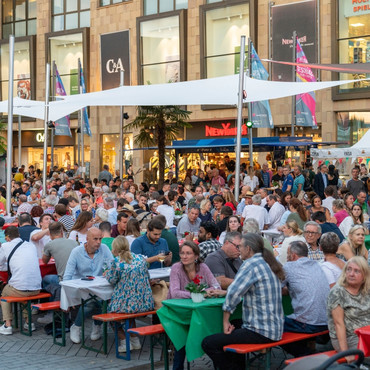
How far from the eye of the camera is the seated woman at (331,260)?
8.65m

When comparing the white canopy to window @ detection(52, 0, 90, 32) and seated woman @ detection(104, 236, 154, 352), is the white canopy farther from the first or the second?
window @ detection(52, 0, 90, 32)

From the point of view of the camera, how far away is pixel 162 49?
40156mm

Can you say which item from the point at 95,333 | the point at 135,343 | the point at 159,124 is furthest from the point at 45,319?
the point at 159,124

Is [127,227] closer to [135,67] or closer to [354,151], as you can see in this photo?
[354,151]

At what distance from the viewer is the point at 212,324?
798 centimetres

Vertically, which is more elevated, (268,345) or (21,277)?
(21,277)

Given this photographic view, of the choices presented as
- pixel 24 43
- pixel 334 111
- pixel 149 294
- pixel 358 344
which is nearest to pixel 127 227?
pixel 149 294

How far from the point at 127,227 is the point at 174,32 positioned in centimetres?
2959

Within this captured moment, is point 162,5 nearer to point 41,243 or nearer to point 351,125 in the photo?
point 351,125

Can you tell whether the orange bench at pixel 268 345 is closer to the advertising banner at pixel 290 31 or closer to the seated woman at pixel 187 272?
the seated woman at pixel 187 272

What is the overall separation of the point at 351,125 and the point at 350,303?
27.8 m

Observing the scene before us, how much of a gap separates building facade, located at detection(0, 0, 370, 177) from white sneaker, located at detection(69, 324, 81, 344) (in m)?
25.6

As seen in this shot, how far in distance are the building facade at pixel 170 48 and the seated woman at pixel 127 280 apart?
25.9 meters

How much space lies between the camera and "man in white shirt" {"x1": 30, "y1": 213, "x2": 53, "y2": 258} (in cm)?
1168
